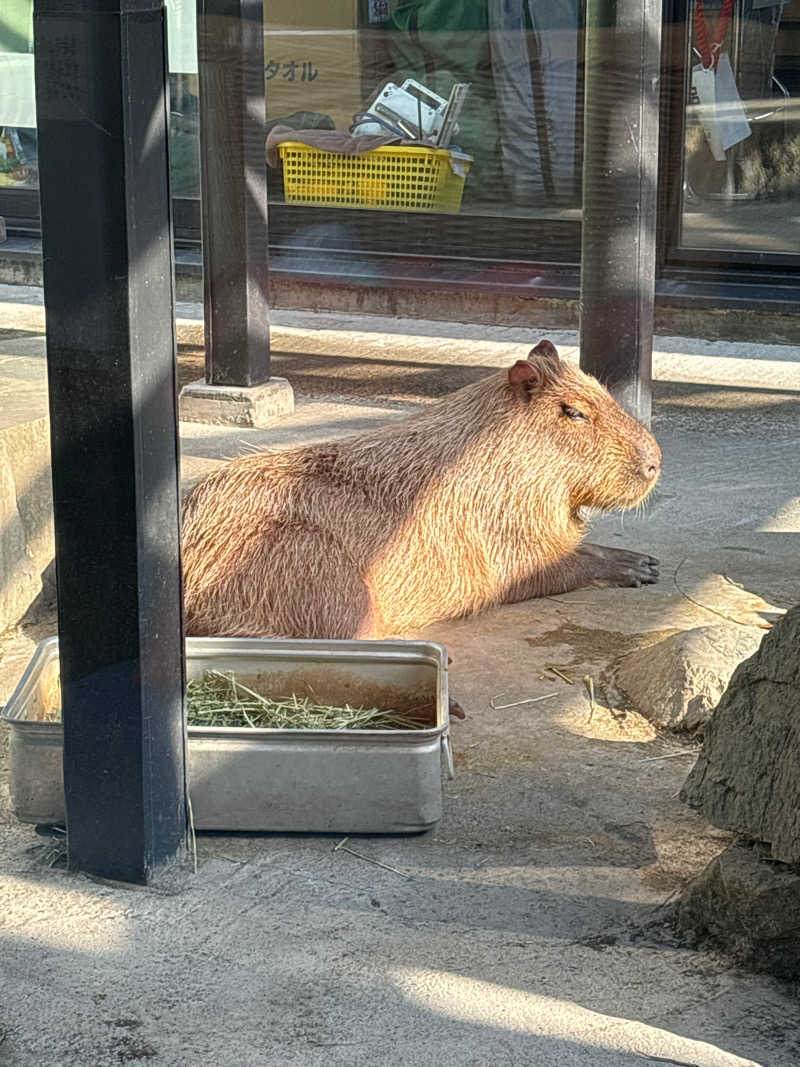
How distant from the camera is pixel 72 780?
3193 millimetres

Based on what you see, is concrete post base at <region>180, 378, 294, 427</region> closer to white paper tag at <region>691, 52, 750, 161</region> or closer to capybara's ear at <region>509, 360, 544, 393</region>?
capybara's ear at <region>509, 360, 544, 393</region>

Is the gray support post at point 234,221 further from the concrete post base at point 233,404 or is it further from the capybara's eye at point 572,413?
the capybara's eye at point 572,413

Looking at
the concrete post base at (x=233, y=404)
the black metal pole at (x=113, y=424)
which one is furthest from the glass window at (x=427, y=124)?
the black metal pole at (x=113, y=424)

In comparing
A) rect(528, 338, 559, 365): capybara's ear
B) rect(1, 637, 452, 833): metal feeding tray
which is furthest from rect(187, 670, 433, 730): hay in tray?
rect(528, 338, 559, 365): capybara's ear

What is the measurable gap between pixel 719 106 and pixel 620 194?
2.08 m

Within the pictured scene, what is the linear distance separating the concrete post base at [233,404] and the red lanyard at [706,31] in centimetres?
280

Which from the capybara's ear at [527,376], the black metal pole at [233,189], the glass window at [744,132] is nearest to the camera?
the capybara's ear at [527,376]

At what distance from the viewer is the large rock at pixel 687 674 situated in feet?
13.4

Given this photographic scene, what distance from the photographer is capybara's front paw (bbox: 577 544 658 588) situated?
5.18 m

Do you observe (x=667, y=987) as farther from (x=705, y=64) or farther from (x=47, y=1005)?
(x=705, y=64)

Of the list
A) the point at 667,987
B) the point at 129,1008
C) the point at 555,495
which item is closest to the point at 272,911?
the point at 129,1008

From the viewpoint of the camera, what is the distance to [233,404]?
709cm

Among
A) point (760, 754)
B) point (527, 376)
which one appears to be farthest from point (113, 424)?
point (527, 376)

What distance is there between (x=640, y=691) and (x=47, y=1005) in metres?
2.02
